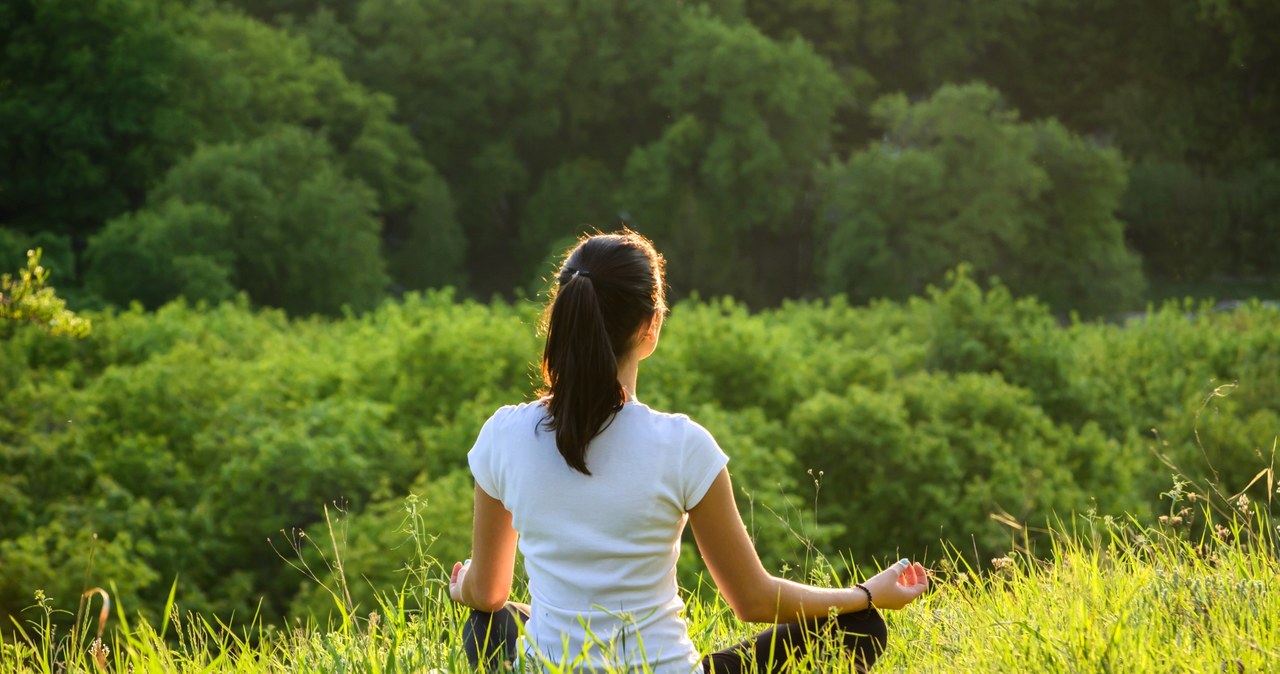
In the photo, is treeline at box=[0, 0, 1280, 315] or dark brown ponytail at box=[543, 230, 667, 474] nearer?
dark brown ponytail at box=[543, 230, 667, 474]

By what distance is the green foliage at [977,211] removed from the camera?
3262 centimetres

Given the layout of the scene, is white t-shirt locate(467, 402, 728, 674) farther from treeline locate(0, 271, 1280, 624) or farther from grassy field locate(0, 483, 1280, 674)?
treeline locate(0, 271, 1280, 624)

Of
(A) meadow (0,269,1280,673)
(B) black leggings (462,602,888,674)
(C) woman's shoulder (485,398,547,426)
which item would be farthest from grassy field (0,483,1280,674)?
(A) meadow (0,269,1280,673)

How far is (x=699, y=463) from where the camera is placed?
2.24 metres

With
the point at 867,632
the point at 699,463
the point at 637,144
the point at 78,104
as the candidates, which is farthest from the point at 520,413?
the point at 637,144

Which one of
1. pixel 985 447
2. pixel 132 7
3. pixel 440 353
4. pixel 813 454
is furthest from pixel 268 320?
pixel 132 7

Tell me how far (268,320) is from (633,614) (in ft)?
52.0

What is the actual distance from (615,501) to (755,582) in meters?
0.30

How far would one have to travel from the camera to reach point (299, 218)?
1103 inches

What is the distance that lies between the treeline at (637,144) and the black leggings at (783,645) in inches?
917

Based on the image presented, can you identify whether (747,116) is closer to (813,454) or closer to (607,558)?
(813,454)

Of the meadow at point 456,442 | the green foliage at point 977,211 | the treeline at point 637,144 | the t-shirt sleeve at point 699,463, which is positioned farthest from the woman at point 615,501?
the green foliage at point 977,211

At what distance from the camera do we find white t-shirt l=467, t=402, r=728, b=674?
2252mm

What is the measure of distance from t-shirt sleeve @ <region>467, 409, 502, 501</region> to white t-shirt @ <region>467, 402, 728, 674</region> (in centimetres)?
3
